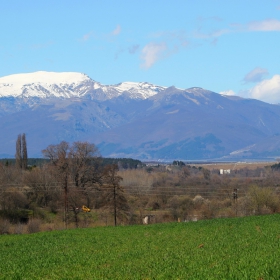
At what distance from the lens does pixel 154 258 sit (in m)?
24.0

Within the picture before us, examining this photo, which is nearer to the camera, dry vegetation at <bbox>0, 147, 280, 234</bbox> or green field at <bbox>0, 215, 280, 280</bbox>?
green field at <bbox>0, 215, 280, 280</bbox>

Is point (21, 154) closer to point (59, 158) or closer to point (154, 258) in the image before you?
point (59, 158)

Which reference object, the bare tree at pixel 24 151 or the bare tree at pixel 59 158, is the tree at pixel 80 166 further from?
the bare tree at pixel 24 151

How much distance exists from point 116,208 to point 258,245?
43.9 metres

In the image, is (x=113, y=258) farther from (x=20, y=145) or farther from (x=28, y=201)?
(x=20, y=145)

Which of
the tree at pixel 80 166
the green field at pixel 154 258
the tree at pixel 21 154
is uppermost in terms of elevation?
the tree at pixel 21 154

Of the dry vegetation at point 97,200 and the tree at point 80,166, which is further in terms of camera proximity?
the tree at point 80,166

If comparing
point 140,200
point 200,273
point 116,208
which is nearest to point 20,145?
point 140,200

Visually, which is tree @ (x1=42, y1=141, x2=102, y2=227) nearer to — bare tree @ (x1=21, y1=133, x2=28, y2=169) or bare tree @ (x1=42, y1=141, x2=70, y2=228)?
bare tree @ (x1=42, y1=141, x2=70, y2=228)

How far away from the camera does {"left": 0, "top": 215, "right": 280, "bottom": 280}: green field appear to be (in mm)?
18141

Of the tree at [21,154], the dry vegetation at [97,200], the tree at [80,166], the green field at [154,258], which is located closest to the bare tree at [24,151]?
the tree at [21,154]

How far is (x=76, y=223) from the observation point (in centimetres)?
6719

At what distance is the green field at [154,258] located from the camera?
18.1 meters

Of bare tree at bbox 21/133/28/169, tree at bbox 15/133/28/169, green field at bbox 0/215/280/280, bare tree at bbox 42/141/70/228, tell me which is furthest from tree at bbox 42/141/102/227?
green field at bbox 0/215/280/280
